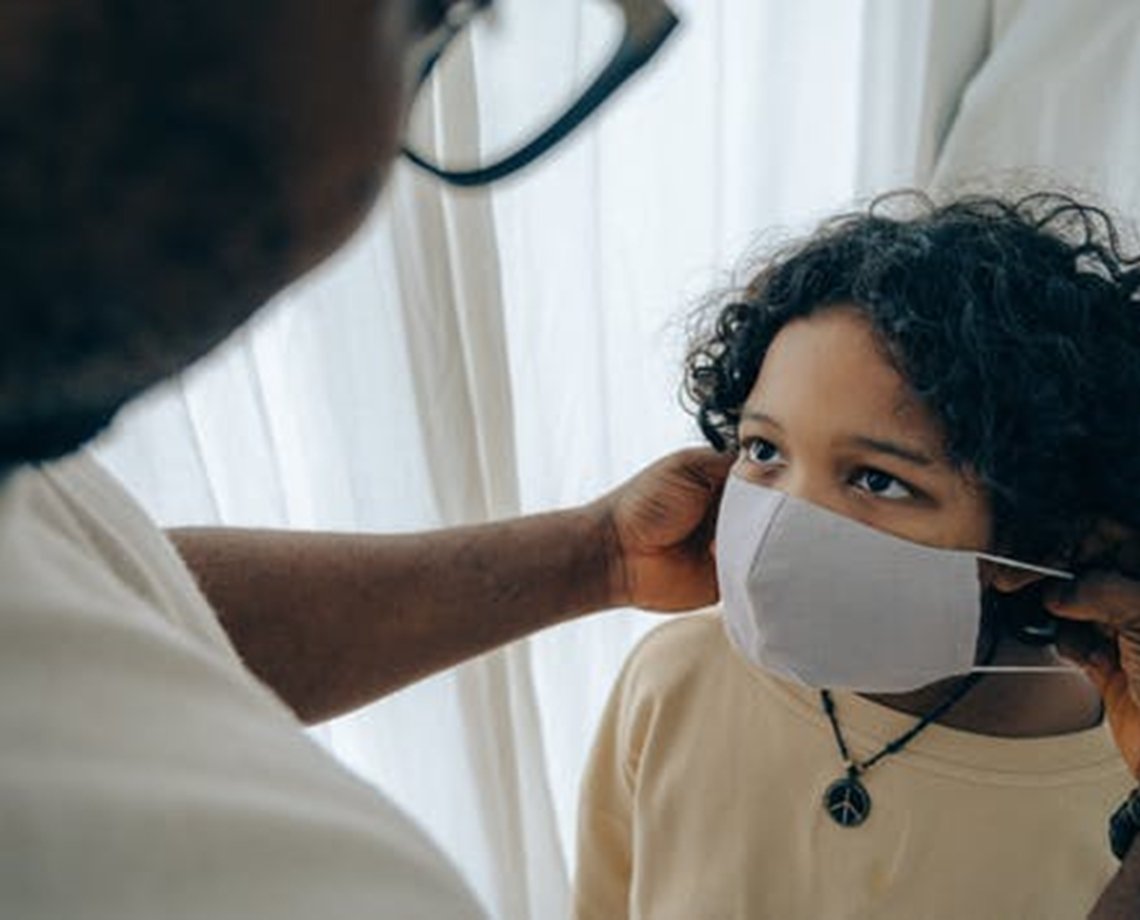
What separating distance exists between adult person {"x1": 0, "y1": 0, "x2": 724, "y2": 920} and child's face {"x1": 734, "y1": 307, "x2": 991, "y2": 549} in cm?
39

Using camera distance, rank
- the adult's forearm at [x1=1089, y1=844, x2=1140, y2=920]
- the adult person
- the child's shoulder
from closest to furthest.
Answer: the adult person
the adult's forearm at [x1=1089, y1=844, x2=1140, y2=920]
the child's shoulder

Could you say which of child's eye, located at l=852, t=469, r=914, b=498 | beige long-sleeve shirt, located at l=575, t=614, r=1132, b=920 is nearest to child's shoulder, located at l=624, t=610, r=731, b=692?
beige long-sleeve shirt, located at l=575, t=614, r=1132, b=920

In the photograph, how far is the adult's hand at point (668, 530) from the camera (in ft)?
3.21

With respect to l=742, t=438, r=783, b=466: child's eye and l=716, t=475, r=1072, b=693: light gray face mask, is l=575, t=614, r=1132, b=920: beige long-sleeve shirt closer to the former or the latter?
l=716, t=475, r=1072, b=693: light gray face mask

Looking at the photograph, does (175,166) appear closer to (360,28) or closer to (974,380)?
(360,28)

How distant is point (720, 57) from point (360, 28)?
80cm

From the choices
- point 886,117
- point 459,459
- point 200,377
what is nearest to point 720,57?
point 886,117

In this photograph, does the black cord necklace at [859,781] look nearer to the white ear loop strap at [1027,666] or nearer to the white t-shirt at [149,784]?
the white ear loop strap at [1027,666]

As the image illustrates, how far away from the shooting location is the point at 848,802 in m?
0.88

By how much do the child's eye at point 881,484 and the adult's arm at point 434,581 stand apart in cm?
18

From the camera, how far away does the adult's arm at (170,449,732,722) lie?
0.85 m

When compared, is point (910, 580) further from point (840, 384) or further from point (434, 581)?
point (434, 581)

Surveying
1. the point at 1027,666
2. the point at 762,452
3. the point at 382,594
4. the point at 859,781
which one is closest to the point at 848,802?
the point at 859,781

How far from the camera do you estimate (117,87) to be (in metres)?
0.32
